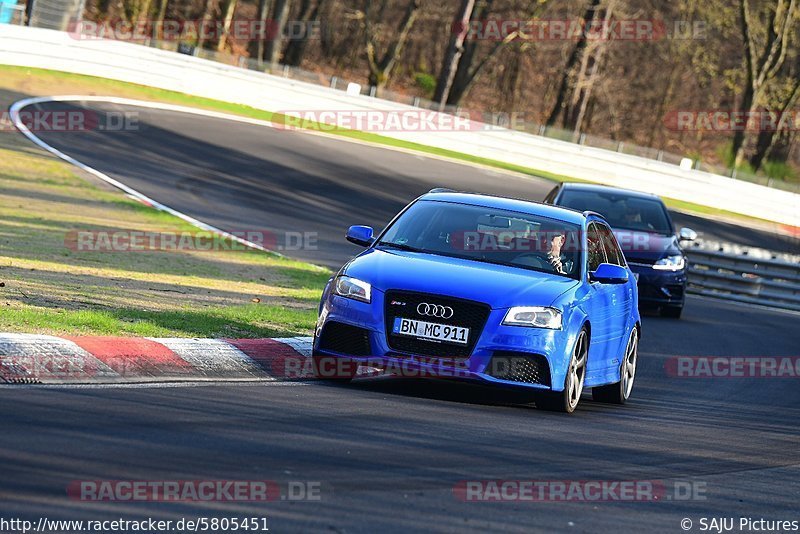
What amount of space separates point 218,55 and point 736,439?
35.7 metres

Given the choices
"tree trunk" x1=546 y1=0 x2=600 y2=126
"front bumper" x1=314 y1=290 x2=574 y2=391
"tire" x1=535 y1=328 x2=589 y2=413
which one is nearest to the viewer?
"front bumper" x1=314 y1=290 x2=574 y2=391

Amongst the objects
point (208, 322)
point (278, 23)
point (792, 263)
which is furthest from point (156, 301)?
point (278, 23)

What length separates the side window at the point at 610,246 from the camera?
12.4m

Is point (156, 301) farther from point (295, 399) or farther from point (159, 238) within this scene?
point (159, 238)

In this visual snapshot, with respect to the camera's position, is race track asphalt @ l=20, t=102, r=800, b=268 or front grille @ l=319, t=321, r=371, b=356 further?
race track asphalt @ l=20, t=102, r=800, b=268

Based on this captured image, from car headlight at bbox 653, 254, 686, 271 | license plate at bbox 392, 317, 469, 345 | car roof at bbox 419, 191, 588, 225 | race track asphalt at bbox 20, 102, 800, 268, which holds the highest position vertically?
car roof at bbox 419, 191, 588, 225

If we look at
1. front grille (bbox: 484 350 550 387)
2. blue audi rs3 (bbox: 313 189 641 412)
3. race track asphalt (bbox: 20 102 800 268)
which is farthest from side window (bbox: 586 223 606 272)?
race track asphalt (bbox: 20 102 800 268)

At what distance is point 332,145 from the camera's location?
37.4m

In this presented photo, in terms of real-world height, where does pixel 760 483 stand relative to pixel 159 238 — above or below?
above

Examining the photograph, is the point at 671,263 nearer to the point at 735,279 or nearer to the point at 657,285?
the point at 657,285

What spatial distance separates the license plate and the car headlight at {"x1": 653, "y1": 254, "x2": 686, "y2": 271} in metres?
11.0

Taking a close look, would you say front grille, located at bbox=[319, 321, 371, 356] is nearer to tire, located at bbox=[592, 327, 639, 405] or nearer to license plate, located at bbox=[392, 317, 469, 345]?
license plate, located at bbox=[392, 317, 469, 345]

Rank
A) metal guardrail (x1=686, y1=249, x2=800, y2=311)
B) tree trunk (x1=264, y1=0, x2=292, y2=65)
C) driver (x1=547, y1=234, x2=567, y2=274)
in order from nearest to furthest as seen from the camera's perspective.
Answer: driver (x1=547, y1=234, x2=567, y2=274) < metal guardrail (x1=686, y1=249, x2=800, y2=311) < tree trunk (x1=264, y1=0, x2=292, y2=65)

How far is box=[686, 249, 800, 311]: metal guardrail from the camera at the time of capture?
87.5 ft
